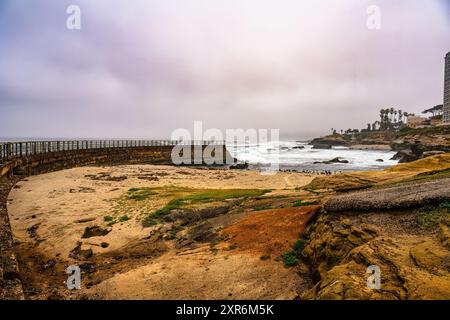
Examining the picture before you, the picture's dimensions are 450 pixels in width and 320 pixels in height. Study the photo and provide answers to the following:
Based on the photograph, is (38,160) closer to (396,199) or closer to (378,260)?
(396,199)

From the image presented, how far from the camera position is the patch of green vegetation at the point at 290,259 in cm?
688

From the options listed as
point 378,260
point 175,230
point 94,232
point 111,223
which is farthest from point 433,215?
point 111,223

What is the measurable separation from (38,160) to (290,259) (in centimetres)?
2850

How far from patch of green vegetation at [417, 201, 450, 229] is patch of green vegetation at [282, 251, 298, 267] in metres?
2.95

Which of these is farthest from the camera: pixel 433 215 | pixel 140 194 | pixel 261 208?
pixel 140 194

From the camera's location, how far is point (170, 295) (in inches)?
247

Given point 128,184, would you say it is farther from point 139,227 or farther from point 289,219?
point 289,219

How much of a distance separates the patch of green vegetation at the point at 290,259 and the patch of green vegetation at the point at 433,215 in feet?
9.69

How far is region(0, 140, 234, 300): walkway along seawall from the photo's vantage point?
22.0ft

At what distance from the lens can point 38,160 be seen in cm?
2681

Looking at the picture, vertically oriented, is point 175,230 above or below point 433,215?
below

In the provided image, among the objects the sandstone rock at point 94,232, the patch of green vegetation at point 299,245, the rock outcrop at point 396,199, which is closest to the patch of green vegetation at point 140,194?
the sandstone rock at point 94,232

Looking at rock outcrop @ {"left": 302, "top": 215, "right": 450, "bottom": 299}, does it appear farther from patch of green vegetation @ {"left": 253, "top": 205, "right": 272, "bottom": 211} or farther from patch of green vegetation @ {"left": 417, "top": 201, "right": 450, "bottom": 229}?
patch of green vegetation @ {"left": 253, "top": 205, "right": 272, "bottom": 211}
